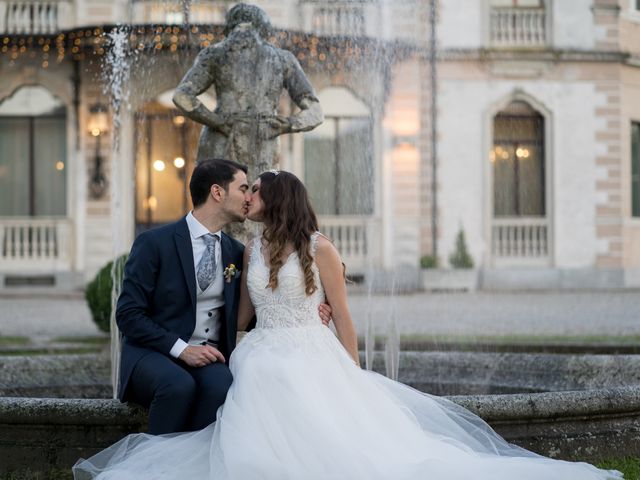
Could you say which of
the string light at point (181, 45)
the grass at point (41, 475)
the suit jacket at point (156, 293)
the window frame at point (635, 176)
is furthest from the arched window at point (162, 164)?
the suit jacket at point (156, 293)

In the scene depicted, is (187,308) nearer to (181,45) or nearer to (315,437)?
(315,437)

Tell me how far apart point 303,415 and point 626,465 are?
68.6 inches

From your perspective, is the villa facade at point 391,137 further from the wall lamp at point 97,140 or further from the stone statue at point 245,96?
the stone statue at point 245,96

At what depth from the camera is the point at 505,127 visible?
21.9 meters

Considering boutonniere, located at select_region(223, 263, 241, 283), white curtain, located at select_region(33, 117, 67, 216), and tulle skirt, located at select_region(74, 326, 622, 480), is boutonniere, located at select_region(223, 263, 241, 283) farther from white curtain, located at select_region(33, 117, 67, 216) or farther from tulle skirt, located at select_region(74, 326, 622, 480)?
white curtain, located at select_region(33, 117, 67, 216)

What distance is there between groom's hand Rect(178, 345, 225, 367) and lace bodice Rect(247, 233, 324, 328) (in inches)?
11.0

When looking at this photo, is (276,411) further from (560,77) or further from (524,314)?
(560,77)

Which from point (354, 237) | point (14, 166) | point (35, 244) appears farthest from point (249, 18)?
point (14, 166)

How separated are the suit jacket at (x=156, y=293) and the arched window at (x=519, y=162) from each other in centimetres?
1818

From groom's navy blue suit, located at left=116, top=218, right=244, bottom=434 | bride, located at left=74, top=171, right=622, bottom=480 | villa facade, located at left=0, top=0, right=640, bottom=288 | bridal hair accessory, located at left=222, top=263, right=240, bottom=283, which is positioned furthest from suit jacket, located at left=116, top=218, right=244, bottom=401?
villa facade, located at left=0, top=0, right=640, bottom=288

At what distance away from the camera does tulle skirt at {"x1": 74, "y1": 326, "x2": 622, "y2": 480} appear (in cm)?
367

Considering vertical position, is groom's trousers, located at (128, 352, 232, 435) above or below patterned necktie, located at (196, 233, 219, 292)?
below

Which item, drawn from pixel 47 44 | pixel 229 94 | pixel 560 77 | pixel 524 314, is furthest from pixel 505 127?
pixel 229 94

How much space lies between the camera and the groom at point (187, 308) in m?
3.99
